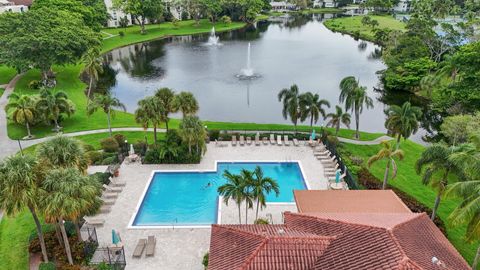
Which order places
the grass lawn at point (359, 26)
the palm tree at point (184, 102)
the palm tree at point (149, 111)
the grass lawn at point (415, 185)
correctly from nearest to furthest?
the grass lawn at point (415, 185) → the palm tree at point (149, 111) → the palm tree at point (184, 102) → the grass lawn at point (359, 26)

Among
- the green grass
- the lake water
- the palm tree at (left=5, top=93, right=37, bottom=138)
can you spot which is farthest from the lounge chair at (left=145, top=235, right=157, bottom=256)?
the green grass

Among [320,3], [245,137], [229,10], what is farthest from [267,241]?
[320,3]

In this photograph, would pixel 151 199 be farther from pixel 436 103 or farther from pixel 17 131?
pixel 436 103

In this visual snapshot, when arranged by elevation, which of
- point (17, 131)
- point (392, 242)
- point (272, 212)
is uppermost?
point (392, 242)

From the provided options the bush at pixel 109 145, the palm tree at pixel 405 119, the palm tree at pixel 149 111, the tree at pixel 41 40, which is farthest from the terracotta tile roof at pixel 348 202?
the tree at pixel 41 40

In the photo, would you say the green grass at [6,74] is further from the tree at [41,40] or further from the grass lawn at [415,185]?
the grass lawn at [415,185]

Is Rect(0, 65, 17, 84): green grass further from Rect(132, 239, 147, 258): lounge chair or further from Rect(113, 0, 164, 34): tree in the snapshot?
Rect(132, 239, 147, 258): lounge chair

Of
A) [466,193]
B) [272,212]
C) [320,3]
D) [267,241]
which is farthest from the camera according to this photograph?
[320,3]
